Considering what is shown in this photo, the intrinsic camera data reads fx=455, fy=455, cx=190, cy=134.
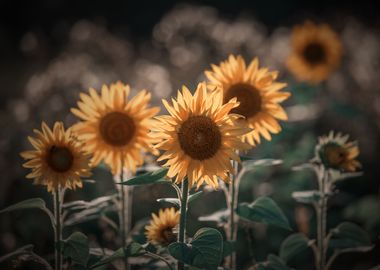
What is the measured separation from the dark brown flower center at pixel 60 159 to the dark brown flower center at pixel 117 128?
262 mm

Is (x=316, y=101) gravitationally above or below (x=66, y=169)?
above

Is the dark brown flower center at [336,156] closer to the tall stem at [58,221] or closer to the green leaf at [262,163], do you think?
the green leaf at [262,163]

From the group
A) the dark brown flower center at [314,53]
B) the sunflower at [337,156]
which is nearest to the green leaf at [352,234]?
the sunflower at [337,156]

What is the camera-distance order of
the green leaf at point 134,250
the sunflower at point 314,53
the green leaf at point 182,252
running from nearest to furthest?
the green leaf at point 182,252
the green leaf at point 134,250
the sunflower at point 314,53

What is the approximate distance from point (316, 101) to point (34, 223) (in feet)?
10.0

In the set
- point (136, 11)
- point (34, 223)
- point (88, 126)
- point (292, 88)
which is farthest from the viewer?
point (136, 11)

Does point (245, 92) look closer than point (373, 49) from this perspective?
Yes

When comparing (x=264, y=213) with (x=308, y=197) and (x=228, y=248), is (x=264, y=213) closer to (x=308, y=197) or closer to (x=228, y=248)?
(x=228, y=248)

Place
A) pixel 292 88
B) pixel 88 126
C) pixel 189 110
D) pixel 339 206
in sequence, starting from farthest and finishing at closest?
pixel 292 88, pixel 339 206, pixel 88 126, pixel 189 110

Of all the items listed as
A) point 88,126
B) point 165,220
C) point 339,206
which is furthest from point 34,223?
point 339,206

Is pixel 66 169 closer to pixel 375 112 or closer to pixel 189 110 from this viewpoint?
pixel 189 110

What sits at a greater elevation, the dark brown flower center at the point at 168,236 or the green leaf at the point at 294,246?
the dark brown flower center at the point at 168,236

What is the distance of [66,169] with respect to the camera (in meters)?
2.02

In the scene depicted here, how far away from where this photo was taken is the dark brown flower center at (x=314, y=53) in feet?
14.9
